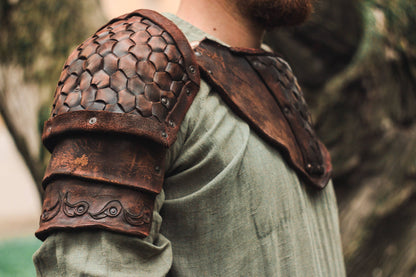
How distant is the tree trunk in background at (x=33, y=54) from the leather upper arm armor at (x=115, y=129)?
161cm

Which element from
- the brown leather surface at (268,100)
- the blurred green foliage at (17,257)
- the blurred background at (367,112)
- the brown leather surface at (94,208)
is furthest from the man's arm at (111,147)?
the blurred green foliage at (17,257)

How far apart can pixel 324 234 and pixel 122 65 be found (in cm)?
61

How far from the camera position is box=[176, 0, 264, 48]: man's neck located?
1067 mm

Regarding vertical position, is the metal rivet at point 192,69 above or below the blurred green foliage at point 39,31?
above

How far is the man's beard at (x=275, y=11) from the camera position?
1.08 m

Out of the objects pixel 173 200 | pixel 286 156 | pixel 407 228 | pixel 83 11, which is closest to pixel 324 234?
pixel 286 156

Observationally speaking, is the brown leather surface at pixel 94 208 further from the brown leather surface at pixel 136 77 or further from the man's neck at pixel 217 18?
the man's neck at pixel 217 18

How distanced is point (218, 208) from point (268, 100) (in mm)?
274

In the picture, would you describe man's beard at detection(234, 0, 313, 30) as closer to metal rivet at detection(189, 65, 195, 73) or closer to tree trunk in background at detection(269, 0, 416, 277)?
metal rivet at detection(189, 65, 195, 73)

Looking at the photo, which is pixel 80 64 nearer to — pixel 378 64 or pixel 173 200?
pixel 173 200

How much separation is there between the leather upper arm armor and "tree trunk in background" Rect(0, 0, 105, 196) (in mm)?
1610

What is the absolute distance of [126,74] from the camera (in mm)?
800

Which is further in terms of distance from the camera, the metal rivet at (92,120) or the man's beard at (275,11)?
the man's beard at (275,11)

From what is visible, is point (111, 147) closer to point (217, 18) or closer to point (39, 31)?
point (217, 18)
